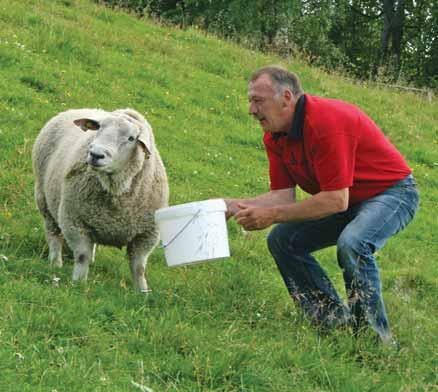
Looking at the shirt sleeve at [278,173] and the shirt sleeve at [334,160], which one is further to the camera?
the shirt sleeve at [278,173]

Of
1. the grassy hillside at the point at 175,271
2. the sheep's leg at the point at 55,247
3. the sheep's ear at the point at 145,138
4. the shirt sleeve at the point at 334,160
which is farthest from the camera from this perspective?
the sheep's leg at the point at 55,247

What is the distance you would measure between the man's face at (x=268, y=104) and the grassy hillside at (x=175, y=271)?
1.32 meters

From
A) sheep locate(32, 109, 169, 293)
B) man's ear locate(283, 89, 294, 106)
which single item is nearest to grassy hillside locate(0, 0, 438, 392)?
sheep locate(32, 109, 169, 293)

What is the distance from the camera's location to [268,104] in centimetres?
505

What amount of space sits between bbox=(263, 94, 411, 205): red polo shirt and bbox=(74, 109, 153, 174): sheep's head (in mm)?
968

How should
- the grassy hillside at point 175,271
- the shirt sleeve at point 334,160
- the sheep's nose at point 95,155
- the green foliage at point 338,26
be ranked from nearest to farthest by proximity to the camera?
the grassy hillside at point 175,271
the shirt sleeve at point 334,160
the sheep's nose at point 95,155
the green foliage at point 338,26

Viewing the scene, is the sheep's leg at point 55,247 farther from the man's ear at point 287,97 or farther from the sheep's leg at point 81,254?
the man's ear at point 287,97

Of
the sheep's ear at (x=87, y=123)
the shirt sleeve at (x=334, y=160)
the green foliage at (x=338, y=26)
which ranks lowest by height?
the green foliage at (x=338, y=26)

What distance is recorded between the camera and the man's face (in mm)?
5020

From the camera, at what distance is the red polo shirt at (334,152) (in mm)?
4918

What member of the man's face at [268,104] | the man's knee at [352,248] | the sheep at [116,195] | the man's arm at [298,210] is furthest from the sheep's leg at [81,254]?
the man's knee at [352,248]

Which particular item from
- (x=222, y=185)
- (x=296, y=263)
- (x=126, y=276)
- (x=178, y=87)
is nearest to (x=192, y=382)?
(x=296, y=263)

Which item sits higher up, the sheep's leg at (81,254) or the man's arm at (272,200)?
the man's arm at (272,200)

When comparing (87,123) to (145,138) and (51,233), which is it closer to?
(145,138)
